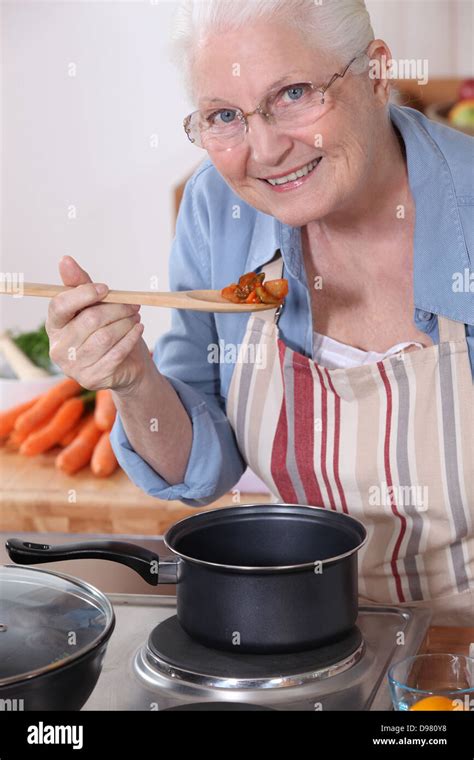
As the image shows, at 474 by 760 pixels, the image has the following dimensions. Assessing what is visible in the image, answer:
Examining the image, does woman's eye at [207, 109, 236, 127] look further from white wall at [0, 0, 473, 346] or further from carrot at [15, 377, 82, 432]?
white wall at [0, 0, 473, 346]

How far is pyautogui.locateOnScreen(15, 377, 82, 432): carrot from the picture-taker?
266cm

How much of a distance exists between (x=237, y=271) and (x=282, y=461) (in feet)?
0.98

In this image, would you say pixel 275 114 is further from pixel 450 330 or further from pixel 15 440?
pixel 15 440

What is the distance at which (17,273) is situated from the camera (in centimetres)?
351

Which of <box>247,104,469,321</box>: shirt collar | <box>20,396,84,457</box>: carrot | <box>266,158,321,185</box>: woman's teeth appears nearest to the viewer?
<box>266,158,321,185</box>: woman's teeth

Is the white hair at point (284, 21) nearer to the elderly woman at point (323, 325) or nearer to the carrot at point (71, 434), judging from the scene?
the elderly woman at point (323, 325)

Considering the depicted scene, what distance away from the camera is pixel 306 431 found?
5.12ft

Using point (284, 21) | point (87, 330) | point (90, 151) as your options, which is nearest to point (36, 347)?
point (90, 151)

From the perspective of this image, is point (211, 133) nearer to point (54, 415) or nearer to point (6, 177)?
point (54, 415)

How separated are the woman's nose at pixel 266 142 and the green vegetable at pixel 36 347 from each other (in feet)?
5.44

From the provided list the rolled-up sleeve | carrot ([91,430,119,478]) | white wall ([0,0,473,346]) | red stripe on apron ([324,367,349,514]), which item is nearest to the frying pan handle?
the rolled-up sleeve

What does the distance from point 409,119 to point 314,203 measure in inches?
11.5

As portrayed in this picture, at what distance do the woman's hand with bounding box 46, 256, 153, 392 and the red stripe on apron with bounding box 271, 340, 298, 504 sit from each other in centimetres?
34

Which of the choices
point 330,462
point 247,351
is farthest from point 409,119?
point 330,462
